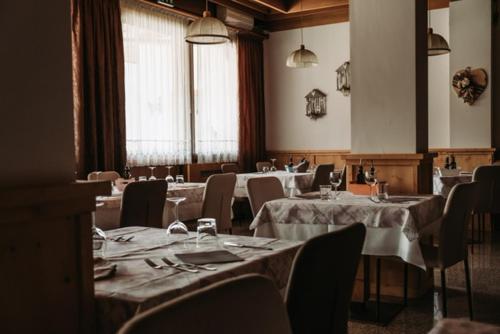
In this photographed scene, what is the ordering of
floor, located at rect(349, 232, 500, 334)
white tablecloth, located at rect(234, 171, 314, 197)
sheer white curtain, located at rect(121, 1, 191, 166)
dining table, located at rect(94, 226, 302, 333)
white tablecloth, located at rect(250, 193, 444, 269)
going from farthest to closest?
sheer white curtain, located at rect(121, 1, 191, 166) → white tablecloth, located at rect(234, 171, 314, 197) → floor, located at rect(349, 232, 500, 334) → white tablecloth, located at rect(250, 193, 444, 269) → dining table, located at rect(94, 226, 302, 333)

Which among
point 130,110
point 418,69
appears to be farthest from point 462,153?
point 130,110

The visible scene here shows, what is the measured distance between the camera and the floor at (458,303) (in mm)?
3354

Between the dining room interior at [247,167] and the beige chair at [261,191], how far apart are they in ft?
0.05

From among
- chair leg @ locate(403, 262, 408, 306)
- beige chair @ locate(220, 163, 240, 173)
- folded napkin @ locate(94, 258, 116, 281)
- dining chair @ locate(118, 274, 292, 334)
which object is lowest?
chair leg @ locate(403, 262, 408, 306)

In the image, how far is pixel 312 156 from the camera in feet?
32.3

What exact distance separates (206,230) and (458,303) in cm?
242

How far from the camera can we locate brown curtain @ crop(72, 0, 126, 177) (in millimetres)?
6438

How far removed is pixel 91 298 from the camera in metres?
1.43

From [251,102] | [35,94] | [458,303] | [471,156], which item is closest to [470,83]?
[471,156]

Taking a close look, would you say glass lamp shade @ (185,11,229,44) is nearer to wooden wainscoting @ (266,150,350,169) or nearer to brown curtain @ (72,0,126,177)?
brown curtain @ (72,0,126,177)

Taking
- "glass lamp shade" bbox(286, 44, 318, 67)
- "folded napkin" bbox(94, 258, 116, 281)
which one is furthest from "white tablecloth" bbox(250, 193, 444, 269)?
"glass lamp shade" bbox(286, 44, 318, 67)

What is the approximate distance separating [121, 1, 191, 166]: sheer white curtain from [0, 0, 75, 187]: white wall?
19.7 ft

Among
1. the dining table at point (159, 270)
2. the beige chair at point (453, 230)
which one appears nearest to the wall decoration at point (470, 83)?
the beige chair at point (453, 230)

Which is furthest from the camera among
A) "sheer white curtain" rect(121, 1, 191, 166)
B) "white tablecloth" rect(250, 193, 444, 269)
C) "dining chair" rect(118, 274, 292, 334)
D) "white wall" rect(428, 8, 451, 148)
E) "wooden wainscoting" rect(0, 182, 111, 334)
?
"white wall" rect(428, 8, 451, 148)
